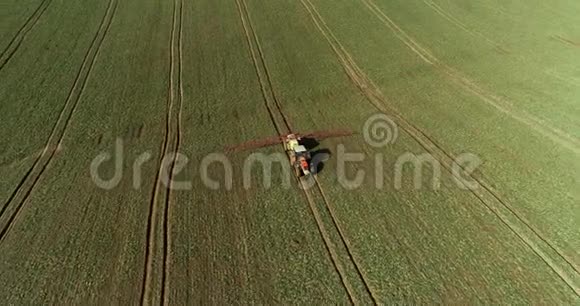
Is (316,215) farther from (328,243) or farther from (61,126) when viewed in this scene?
(61,126)

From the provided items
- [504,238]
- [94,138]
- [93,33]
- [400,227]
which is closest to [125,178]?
[94,138]

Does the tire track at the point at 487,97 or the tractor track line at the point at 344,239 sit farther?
the tire track at the point at 487,97

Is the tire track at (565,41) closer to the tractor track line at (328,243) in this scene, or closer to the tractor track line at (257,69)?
the tractor track line at (257,69)

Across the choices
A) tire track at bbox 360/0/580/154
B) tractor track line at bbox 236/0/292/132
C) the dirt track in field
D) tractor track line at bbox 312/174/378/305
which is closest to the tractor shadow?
tractor track line at bbox 312/174/378/305

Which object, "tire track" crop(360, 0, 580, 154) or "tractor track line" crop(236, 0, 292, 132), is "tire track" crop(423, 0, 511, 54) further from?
"tractor track line" crop(236, 0, 292, 132)

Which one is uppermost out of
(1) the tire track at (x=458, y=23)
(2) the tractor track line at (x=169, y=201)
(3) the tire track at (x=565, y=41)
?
(2) the tractor track line at (x=169, y=201)

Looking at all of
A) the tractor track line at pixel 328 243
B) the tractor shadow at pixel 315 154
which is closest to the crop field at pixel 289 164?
the tractor track line at pixel 328 243

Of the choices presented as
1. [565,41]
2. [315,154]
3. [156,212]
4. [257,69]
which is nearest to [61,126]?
[156,212]
